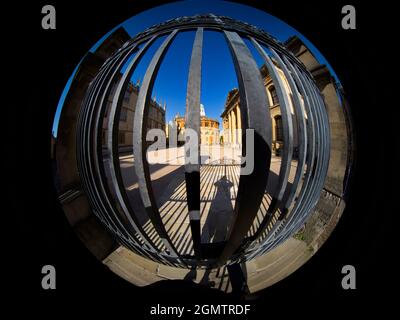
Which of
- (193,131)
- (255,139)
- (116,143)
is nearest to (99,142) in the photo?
(116,143)

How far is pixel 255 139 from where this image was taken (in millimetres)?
925

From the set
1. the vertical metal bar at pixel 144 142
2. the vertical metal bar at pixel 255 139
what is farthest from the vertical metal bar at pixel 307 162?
the vertical metal bar at pixel 144 142

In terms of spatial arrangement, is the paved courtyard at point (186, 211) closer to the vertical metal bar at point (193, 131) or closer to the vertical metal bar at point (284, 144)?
the vertical metal bar at point (284, 144)

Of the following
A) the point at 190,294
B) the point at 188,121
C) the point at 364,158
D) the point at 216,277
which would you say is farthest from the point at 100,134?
the point at 364,158

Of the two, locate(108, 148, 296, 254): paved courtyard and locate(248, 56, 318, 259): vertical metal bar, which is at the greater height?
locate(248, 56, 318, 259): vertical metal bar

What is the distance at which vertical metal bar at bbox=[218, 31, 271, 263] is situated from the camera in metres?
0.93

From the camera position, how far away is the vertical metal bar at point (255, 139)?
93cm

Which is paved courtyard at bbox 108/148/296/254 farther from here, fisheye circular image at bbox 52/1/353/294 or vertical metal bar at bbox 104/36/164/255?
vertical metal bar at bbox 104/36/164/255

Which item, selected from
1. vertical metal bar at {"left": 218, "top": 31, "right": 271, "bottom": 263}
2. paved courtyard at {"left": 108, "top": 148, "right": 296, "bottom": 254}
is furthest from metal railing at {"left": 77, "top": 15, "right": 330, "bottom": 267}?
paved courtyard at {"left": 108, "top": 148, "right": 296, "bottom": 254}

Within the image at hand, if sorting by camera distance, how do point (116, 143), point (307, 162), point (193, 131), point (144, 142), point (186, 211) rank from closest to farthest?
point (193, 131) < point (144, 142) < point (116, 143) < point (307, 162) < point (186, 211)

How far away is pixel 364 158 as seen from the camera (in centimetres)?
160

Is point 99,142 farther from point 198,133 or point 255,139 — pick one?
point 255,139

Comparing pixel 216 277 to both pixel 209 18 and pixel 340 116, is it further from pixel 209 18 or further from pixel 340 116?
pixel 209 18

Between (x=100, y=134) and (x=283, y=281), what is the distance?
233 centimetres
